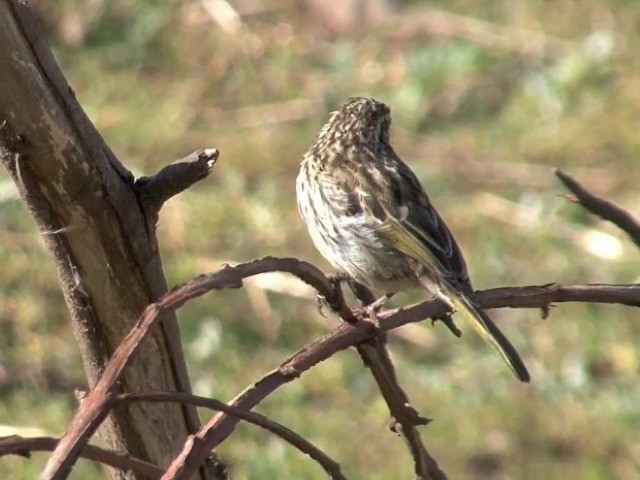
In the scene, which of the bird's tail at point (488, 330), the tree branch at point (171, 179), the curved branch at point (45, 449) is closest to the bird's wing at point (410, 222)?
the bird's tail at point (488, 330)

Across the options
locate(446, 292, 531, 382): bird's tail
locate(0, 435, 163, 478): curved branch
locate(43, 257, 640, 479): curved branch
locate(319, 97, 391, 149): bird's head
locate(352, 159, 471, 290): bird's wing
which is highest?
locate(319, 97, 391, 149): bird's head

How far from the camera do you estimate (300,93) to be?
9.29m

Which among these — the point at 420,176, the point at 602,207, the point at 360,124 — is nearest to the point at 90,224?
the point at 602,207

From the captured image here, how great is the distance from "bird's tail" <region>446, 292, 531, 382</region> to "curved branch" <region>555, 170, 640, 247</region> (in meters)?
0.96

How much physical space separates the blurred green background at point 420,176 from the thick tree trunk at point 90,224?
3160 millimetres

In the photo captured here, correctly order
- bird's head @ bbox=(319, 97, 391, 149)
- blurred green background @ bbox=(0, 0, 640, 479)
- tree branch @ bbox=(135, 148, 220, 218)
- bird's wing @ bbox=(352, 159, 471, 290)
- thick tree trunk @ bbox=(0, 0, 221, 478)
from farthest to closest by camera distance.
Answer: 1. blurred green background @ bbox=(0, 0, 640, 479)
2. bird's head @ bbox=(319, 97, 391, 149)
3. bird's wing @ bbox=(352, 159, 471, 290)
4. tree branch @ bbox=(135, 148, 220, 218)
5. thick tree trunk @ bbox=(0, 0, 221, 478)

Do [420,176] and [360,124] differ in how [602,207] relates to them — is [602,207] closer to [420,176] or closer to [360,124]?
[360,124]

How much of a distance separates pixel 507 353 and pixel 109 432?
1206 mm

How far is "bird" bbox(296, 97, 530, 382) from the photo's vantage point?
155 inches

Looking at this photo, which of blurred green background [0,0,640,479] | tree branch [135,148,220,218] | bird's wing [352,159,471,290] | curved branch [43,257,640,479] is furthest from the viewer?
blurred green background [0,0,640,479]

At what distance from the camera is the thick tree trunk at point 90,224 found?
2.03m

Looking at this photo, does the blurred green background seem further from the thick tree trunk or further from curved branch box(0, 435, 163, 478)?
curved branch box(0, 435, 163, 478)

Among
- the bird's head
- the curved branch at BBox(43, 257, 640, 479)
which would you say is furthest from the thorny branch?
the bird's head

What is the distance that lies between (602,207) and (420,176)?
614cm
